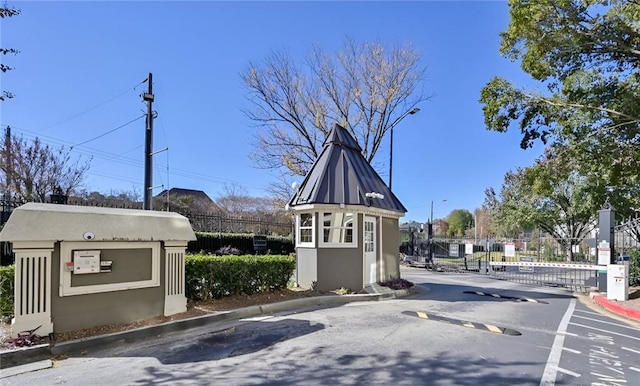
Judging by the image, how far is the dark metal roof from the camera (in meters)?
11.6

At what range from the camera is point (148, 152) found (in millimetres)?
16312

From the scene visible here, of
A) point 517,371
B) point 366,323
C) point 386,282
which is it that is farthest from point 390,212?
point 517,371

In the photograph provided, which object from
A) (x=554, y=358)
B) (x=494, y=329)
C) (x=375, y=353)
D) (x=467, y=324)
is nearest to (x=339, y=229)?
(x=467, y=324)

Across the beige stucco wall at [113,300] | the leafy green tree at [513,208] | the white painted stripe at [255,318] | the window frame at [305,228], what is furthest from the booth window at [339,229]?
the leafy green tree at [513,208]

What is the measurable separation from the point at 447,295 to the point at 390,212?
318 centimetres

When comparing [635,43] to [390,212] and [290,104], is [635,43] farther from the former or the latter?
[290,104]

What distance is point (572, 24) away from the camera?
10.6 meters

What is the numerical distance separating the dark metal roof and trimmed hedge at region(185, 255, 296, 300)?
2.24 meters

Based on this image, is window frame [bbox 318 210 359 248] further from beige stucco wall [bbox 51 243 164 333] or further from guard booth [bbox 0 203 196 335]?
beige stucco wall [bbox 51 243 164 333]

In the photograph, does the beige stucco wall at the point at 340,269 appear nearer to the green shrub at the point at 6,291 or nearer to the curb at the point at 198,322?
the curb at the point at 198,322

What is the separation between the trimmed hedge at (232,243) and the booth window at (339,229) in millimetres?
7660

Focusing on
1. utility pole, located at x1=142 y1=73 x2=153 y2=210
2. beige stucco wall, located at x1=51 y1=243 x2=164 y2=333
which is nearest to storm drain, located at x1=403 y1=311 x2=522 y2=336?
beige stucco wall, located at x1=51 y1=243 x2=164 y2=333

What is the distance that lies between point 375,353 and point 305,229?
6.29 m

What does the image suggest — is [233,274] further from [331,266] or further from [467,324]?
[467,324]
